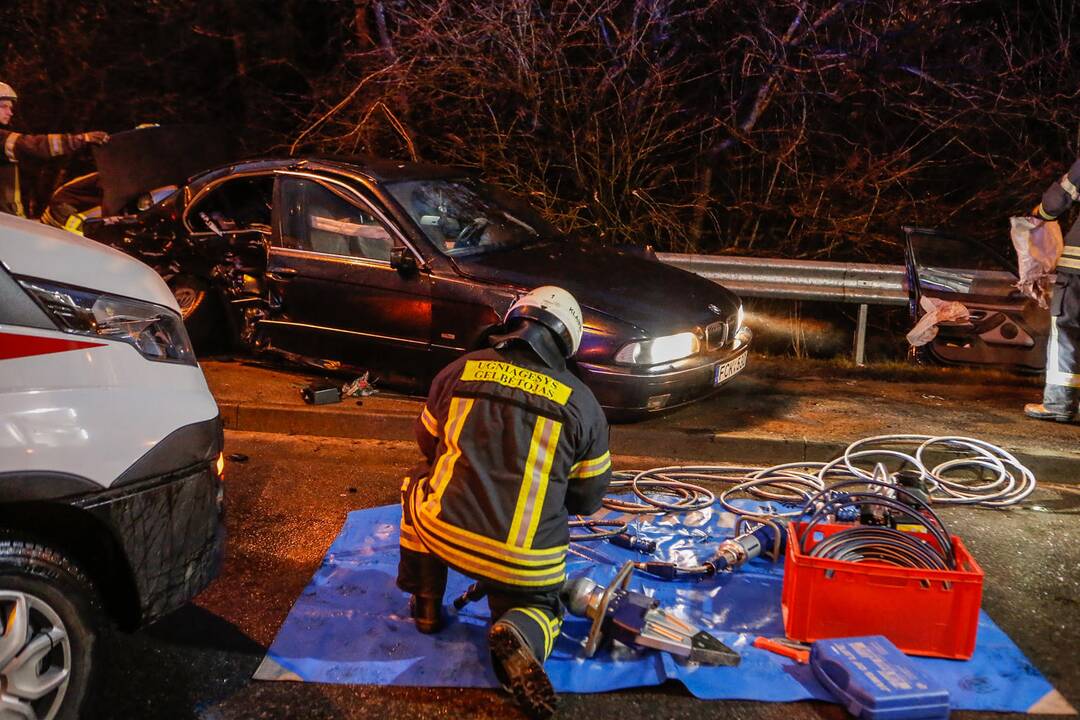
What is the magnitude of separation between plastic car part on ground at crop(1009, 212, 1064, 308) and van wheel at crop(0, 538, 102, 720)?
609cm

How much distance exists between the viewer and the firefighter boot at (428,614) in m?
3.45

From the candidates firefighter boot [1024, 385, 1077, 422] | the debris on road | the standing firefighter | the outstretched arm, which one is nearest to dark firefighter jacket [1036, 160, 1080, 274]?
the standing firefighter

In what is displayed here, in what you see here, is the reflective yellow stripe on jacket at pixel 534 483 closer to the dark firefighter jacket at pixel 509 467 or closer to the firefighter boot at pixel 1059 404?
the dark firefighter jacket at pixel 509 467

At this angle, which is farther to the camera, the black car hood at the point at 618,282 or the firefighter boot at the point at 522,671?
the black car hood at the point at 618,282

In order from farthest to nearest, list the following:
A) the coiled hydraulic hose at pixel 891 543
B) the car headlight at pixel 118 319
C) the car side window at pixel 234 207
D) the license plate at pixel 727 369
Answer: the car side window at pixel 234 207 → the license plate at pixel 727 369 → the coiled hydraulic hose at pixel 891 543 → the car headlight at pixel 118 319

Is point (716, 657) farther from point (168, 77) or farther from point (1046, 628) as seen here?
point (168, 77)

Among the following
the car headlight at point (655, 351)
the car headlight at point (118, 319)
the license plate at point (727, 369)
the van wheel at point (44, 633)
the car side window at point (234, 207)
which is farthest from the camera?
the car side window at point (234, 207)

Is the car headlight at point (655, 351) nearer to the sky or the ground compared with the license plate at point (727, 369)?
nearer to the sky

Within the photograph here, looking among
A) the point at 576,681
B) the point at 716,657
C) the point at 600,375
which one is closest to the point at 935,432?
the point at 600,375

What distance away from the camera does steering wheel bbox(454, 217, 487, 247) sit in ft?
19.9

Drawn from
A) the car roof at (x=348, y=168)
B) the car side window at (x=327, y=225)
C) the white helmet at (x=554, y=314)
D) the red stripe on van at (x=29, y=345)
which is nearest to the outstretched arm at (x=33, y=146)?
the car roof at (x=348, y=168)

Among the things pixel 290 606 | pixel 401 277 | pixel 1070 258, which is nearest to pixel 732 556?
pixel 290 606

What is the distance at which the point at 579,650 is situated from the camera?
3.37 meters

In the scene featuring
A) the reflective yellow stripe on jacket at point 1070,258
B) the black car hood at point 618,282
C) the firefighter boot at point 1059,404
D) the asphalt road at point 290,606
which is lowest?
the asphalt road at point 290,606
